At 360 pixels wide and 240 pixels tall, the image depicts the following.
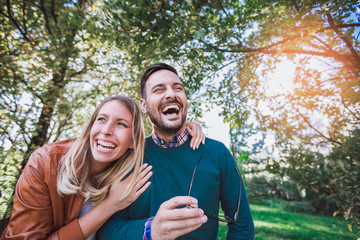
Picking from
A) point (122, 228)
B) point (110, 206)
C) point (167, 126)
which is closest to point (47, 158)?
point (110, 206)

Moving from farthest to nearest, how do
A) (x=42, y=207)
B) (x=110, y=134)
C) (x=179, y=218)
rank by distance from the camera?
(x=110, y=134), (x=42, y=207), (x=179, y=218)

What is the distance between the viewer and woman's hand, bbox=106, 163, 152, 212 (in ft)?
5.74

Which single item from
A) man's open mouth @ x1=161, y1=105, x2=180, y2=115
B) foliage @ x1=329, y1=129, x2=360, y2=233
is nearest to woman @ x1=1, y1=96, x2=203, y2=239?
man's open mouth @ x1=161, y1=105, x2=180, y2=115

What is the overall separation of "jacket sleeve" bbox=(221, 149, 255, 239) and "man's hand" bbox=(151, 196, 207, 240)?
0.71 metres

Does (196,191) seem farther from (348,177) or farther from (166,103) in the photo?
(348,177)

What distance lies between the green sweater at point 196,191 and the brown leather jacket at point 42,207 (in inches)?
14.6

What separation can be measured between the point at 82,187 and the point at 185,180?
1158 mm

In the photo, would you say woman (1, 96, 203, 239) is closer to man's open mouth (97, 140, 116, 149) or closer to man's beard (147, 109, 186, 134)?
man's open mouth (97, 140, 116, 149)

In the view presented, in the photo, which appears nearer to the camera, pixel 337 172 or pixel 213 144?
pixel 213 144

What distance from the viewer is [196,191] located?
1.72 metres

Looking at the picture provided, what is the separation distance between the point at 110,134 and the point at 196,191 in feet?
3.67

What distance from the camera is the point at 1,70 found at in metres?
3.33

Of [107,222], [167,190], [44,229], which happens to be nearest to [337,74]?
[167,190]

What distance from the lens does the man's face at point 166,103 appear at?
78.6 inches
